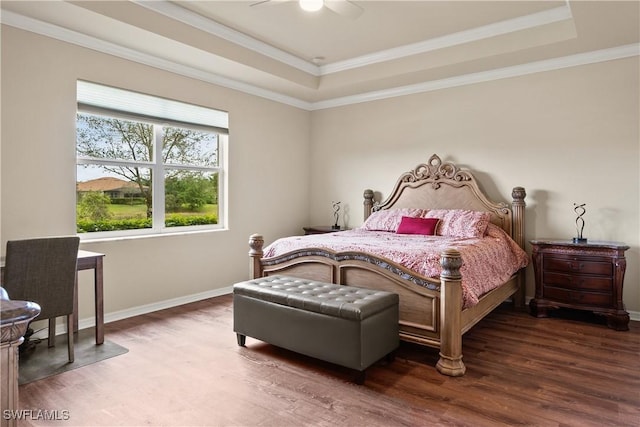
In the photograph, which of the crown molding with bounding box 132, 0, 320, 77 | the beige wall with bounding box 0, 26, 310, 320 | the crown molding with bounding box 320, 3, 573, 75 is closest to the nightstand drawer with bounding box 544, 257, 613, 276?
the crown molding with bounding box 320, 3, 573, 75

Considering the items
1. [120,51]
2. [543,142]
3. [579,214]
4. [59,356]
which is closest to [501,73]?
[543,142]

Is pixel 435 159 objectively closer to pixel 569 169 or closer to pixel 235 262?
pixel 569 169

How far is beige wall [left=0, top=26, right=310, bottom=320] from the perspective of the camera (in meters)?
3.29

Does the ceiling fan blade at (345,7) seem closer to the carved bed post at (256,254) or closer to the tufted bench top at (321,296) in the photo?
the carved bed post at (256,254)

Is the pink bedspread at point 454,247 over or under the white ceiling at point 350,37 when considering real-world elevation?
under

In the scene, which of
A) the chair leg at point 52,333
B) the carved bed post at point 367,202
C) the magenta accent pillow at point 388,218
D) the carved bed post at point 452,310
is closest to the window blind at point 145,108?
the chair leg at point 52,333

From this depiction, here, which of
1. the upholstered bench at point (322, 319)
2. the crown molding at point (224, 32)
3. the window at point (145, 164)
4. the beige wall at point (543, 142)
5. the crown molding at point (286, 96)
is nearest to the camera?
the upholstered bench at point (322, 319)

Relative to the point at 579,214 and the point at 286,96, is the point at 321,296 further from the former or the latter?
the point at 286,96

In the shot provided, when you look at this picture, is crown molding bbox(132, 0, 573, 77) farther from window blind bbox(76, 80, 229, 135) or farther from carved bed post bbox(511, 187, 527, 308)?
carved bed post bbox(511, 187, 527, 308)

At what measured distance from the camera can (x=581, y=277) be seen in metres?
3.81

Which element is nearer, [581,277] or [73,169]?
[73,169]

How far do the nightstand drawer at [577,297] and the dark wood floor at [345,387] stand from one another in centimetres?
41

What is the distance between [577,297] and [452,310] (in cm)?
196

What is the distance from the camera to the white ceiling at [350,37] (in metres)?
3.34
